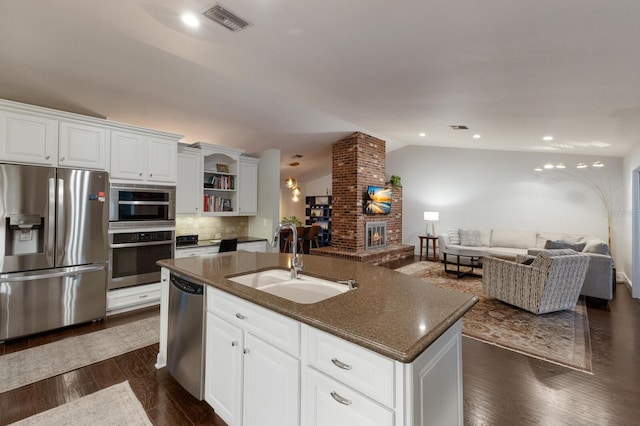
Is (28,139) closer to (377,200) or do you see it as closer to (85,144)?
(85,144)

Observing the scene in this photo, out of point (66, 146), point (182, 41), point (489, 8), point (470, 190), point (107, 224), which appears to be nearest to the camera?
point (489, 8)

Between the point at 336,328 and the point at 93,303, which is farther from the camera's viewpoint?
the point at 93,303

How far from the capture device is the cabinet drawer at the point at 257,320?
4.46 feet

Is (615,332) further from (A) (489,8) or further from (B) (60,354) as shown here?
(B) (60,354)

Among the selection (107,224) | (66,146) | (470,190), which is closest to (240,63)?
(66,146)

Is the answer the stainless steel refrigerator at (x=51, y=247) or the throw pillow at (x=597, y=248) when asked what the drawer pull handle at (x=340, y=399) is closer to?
the stainless steel refrigerator at (x=51, y=247)

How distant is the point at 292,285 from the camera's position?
6.84 feet

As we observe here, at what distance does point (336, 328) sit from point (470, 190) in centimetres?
757

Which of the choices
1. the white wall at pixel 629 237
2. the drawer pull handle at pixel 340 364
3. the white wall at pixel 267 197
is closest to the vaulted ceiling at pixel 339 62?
the white wall at pixel 629 237

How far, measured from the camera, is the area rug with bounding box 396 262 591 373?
2.72 m

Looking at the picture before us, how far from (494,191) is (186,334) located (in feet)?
24.8

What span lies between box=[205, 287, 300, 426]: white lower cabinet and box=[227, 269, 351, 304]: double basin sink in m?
0.33

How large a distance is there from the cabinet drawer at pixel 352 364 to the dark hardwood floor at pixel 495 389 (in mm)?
1129

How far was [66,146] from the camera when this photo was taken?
312cm
